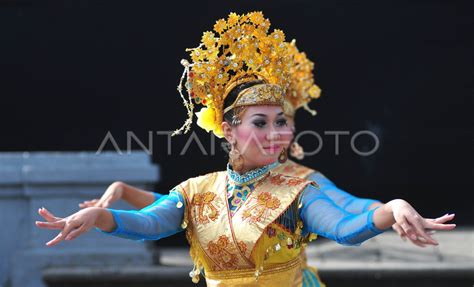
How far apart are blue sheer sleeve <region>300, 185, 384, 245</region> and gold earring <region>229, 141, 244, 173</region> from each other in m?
0.31

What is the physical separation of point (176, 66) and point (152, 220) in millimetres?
4632

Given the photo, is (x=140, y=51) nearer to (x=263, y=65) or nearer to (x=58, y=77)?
(x=58, y=77)

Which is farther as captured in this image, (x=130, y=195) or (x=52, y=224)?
(x=130, y=195)

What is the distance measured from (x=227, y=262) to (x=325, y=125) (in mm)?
4872

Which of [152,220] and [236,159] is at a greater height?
[236,159]

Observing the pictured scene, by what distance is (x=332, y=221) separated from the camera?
12.3ft

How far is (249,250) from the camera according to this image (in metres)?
3.93

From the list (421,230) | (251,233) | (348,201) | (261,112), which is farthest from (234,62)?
(421,230)

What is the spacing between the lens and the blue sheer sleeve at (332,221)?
3596mm

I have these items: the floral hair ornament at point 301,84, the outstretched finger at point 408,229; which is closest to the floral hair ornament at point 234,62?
the outstretched finger at point 408,229

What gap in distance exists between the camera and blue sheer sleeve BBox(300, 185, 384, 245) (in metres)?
3.60

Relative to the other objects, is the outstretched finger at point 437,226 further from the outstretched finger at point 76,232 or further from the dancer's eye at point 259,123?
the outstretched finger at point 76,232

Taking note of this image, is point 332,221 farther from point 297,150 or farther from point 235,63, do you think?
point 297,150

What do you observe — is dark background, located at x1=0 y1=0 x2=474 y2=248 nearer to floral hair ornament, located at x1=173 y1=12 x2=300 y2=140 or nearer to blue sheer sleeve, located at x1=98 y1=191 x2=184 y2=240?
floral hair ornament, located at x1=173 y1=12 x2=300 y2=140
